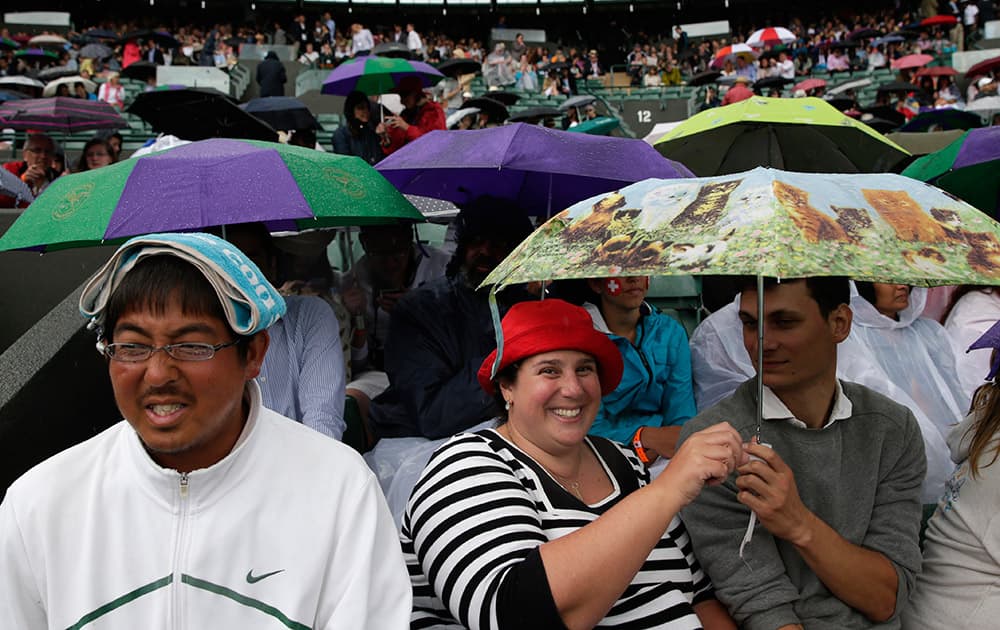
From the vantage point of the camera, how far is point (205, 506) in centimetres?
199

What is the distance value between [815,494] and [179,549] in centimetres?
171

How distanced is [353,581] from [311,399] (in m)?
1.79

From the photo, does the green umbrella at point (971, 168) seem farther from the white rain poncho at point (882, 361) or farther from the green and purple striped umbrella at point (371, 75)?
the green and purple striped umbrella at point (371, 75)

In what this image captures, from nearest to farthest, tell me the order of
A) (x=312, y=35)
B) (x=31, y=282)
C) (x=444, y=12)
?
(x=31, y=282) < (x=312, y=35) < (x=444, y=12)

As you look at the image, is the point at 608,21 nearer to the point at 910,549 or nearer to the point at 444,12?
the point at 444,12

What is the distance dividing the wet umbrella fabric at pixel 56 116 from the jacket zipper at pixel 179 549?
985 cm

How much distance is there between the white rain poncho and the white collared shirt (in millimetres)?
1209

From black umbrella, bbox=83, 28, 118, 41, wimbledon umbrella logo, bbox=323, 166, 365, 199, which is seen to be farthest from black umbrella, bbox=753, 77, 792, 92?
black umbrella, bbox=83, 28, 118, 41

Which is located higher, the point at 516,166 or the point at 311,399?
the point at 516,166

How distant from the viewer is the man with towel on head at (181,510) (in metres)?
1.92

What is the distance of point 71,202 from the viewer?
347 cm

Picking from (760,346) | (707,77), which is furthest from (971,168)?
(707,77)

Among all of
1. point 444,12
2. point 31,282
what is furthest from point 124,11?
point 31,282

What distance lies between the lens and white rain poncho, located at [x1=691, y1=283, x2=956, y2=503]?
12.9 feet
